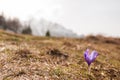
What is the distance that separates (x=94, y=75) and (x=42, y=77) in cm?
114

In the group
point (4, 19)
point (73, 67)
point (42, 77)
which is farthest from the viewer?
point (4, 19)

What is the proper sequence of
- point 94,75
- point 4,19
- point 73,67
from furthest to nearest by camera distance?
1. point 4,19
2. point 73,67
3. point 94,75

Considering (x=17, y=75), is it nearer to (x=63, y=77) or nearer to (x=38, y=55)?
(x=63, y=77)

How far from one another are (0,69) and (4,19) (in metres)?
52.5

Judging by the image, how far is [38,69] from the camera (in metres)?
4.15

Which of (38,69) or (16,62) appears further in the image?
(16,62)

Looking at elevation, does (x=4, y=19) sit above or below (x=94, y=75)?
above

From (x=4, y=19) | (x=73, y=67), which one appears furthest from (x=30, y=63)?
(x=4, y=19)

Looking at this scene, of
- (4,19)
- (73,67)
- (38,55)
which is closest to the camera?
(73,67)

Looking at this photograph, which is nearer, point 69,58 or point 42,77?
point 42,77

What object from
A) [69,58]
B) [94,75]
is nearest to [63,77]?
[94,75]

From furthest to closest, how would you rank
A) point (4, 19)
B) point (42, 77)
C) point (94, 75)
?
point (4, 19) → point (94, 75) → point (42, 77)

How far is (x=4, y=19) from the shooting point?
54.9 metres

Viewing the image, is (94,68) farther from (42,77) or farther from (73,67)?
(42,77)
